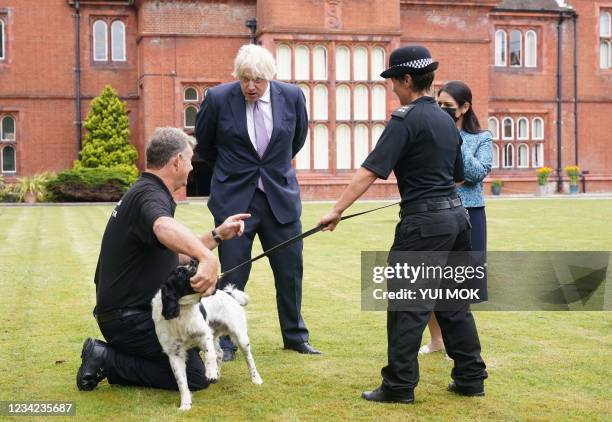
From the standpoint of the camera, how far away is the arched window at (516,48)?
34.0m

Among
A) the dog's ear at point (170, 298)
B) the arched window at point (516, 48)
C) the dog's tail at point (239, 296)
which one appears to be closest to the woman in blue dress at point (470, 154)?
the dog's tail at point (239, 296)

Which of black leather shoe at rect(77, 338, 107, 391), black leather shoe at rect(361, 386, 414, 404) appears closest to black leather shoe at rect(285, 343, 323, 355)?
black leather shoe at rect(361, 386, 414, 404)

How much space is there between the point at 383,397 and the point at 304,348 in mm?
1452

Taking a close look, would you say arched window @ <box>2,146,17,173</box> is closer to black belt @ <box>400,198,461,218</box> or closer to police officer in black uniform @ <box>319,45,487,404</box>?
police officer in black uniform @ <box>319,45,487,404</box>

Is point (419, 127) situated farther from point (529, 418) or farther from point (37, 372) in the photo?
point (37, 372)

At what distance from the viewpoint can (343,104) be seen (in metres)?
29.6

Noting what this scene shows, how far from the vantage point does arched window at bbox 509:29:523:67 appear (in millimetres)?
33969

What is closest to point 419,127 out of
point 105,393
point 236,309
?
point 236,309

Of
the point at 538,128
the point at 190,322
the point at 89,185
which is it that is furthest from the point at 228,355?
the point at 538,128

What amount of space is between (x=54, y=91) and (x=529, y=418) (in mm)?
26974

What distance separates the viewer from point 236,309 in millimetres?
5586

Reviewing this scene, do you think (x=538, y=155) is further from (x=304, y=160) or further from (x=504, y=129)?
(x=304, y=160)

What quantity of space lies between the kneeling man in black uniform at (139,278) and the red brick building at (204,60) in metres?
23.2

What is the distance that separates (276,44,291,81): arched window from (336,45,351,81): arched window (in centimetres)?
169
